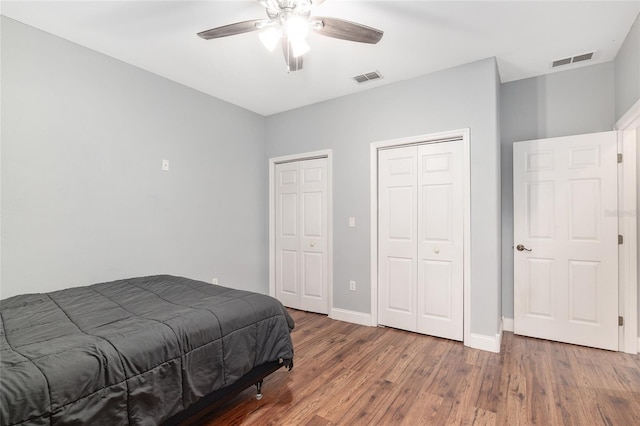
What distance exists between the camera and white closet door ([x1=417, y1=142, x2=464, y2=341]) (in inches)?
118

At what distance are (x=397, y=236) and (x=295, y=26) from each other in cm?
232

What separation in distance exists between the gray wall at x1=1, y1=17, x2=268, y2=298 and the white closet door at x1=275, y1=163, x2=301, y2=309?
0.53 meters

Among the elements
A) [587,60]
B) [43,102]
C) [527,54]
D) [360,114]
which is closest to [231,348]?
[43,102]

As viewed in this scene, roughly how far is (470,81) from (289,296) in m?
3.37

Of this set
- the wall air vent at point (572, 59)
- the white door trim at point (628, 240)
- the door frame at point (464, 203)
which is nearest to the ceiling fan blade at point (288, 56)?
the door frame at point (464, 203)

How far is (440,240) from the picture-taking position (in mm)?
3098

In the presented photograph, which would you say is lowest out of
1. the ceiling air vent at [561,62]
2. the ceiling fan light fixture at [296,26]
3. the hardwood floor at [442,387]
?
the hardwood floor at [442,387]

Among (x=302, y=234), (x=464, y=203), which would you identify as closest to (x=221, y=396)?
(x=302, y=234)

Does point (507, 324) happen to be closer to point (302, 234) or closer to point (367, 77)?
point (302, 234)

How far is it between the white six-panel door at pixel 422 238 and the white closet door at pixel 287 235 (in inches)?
48.4

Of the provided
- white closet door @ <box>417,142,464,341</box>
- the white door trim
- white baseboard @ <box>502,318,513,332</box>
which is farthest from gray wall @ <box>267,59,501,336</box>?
the white door trim

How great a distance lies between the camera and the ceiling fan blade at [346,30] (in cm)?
181

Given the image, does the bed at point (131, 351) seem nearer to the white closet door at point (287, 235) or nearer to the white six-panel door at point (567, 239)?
the white closet door at point (287, 235)

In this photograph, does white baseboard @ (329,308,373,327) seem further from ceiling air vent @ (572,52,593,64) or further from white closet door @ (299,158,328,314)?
ceiling air vent @ (572,52,593,64)
